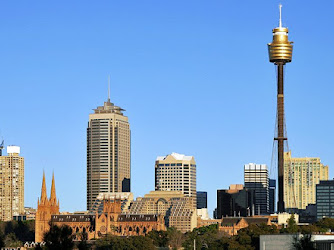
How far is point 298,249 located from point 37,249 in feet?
107

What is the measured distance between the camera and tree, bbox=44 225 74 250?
15275 centimetres

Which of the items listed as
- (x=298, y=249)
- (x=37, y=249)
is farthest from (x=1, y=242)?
(x=298, y=249)

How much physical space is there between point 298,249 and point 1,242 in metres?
38.7

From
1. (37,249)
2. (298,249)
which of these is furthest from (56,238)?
(298,249)

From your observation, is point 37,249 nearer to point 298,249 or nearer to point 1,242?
point 1,242

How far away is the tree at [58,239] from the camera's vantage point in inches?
6014

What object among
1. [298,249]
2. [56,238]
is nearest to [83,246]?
[56,238]

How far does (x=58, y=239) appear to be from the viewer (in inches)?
6043

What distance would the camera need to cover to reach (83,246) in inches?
5984

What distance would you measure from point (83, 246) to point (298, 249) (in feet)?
88.0

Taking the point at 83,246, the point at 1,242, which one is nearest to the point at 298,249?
the point at 83,246

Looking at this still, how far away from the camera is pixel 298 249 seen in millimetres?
150375

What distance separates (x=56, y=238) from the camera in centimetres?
15325

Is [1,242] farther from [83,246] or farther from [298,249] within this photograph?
[298,249]
